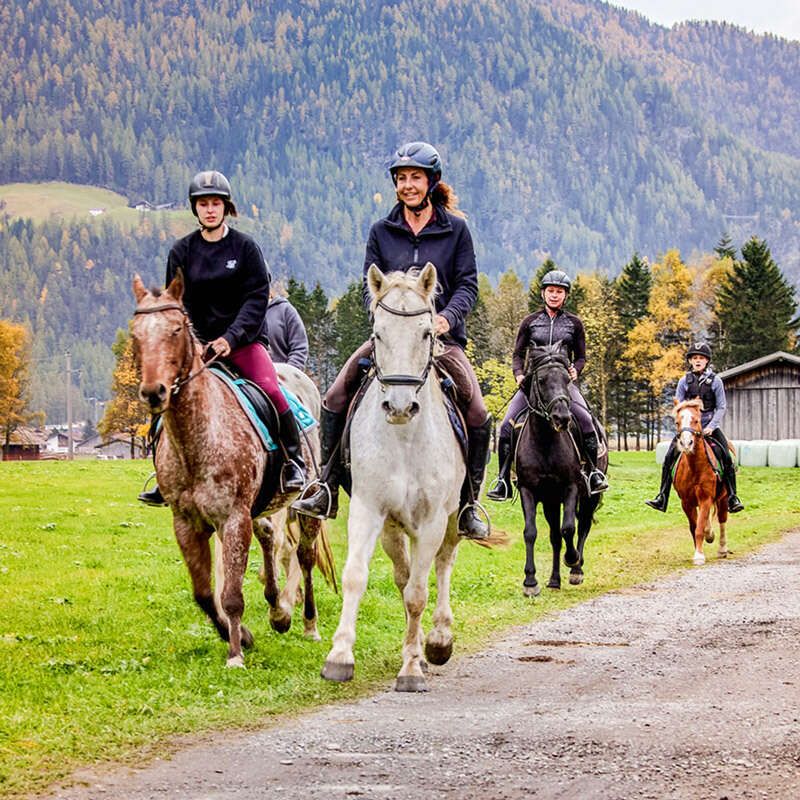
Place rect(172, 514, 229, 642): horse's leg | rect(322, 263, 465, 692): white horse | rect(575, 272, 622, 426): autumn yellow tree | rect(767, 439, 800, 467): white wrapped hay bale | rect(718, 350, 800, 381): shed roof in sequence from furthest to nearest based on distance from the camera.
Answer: rect(575, 272, 622, 426): autumn yellow tree → rect(718, 350, 800, 381): shed roof → rect(767, 439, 800, 467): white wrapped hay bale → rect(172, 514, 229, 642): horse's leg → rect(322, 263, 465, 692): white horse

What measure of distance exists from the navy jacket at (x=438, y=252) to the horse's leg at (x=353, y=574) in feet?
6.10

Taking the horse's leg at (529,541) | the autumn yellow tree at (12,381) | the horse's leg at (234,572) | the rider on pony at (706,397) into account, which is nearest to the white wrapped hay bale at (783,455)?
the rider on pony at (706,397)

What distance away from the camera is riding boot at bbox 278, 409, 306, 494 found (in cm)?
1037

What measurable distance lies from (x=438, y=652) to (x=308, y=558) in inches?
104

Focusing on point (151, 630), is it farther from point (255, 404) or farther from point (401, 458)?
point (401, 458)

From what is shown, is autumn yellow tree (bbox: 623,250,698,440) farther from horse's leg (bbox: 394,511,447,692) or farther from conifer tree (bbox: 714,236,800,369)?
horse's leg (bbox: 394,511,447,692)

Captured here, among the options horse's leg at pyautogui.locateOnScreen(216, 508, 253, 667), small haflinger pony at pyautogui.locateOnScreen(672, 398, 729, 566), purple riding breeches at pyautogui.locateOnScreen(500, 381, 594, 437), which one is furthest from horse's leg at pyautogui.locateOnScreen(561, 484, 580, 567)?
horse's leg at pyautogui.locateOnScreen(216, 508, 253, 667)

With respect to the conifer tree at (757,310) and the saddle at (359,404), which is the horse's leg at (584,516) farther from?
the conifer tree at (757,310)

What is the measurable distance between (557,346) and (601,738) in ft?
27.9

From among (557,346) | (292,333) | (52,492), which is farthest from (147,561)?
(52,492)

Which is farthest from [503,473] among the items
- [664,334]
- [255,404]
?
[664,334]

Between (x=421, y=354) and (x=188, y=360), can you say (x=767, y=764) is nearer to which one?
(x=421, y=354)

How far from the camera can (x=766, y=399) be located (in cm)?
6309

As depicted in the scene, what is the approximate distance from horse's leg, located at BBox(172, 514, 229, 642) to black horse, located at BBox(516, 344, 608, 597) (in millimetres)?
5718
